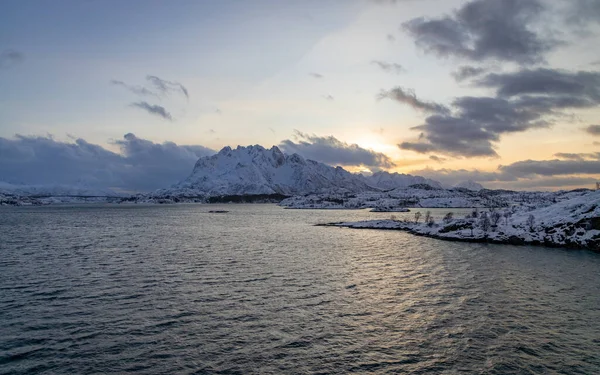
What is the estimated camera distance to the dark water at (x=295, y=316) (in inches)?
829

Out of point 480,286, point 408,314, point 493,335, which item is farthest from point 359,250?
point 493,335

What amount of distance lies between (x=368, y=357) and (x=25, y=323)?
79.9 feet

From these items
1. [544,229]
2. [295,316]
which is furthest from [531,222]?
[295,316]

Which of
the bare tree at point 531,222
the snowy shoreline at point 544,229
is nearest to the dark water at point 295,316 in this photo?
the snowy shoreline at point 544,229

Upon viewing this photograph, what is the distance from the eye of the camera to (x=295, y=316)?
95.0ft

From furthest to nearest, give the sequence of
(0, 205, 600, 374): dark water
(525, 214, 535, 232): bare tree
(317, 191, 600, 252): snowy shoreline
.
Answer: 1. (525, 214, 535, 232): bare tree
2. (317, 191, 600, 252): snowy shoreline
3. (0, 205, 600, 374): dark water

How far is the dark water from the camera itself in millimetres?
21062

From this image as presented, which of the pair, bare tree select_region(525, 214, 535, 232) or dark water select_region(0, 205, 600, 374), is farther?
bare tree select_region(525, 214, 535, 232)

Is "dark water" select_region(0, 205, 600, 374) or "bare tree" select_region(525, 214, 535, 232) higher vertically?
"bare tree" select_region(525, 214, 535, 232)

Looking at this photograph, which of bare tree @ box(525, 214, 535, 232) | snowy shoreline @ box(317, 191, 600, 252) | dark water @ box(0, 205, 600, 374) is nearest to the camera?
dark water @ box(0, 205, 600, 374)

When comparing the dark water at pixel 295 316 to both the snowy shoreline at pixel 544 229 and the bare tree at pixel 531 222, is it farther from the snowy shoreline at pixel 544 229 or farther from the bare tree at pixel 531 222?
the bare tree at pixel 531 222

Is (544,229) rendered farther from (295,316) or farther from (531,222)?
(295,316)

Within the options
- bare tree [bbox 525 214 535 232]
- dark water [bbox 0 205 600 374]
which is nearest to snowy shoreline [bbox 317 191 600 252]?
bare tree [bbox 525 214 535 232]

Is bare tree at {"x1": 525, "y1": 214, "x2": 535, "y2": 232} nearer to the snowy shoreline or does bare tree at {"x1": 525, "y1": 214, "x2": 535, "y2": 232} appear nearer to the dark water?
the snowy shoreline
